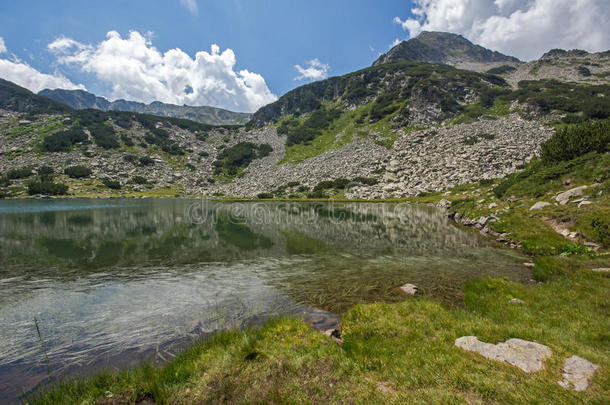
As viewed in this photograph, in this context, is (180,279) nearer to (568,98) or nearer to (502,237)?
(502,237)

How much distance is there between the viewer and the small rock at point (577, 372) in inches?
209

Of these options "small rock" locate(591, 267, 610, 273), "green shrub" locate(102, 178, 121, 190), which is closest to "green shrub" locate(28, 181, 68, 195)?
"green shrub" locate(102, 178, 121, 190)

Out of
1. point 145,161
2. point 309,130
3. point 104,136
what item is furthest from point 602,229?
point 104,136

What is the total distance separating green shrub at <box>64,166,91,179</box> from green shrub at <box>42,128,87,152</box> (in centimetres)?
2925

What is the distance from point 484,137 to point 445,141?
13867mm

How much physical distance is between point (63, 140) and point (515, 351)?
679 ft

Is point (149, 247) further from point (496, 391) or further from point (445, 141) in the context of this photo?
point (445, 141)

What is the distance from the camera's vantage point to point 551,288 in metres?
12.3

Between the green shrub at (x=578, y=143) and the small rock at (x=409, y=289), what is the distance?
41463 millimetres

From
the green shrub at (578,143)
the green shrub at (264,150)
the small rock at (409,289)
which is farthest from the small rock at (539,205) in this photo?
the green shrub at (264,150)

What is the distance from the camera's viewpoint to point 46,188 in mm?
108312

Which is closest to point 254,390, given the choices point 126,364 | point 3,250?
point 126,364

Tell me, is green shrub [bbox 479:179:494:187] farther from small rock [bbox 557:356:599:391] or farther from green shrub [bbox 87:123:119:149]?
green shrub [bbox 87:123:119:149]

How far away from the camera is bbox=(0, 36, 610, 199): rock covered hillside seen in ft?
334
